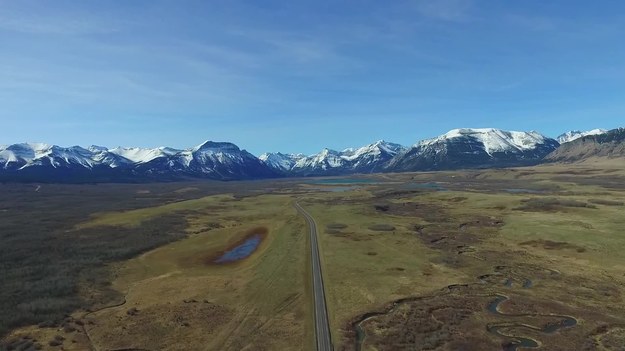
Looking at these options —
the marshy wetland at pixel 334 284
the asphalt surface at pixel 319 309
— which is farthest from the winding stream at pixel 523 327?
the asphalt surface at pixel 319 309

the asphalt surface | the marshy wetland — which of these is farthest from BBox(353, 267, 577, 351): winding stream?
the asphalt surface

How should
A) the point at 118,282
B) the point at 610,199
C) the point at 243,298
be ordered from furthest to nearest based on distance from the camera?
1. the point at 610,199
2. the point at 118,282
3. the point at 243,298

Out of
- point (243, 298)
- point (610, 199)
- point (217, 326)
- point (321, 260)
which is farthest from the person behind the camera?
point (610, 199)

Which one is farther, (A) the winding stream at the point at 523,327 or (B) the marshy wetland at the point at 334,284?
(B) the marshy wetland at the point at 334,284

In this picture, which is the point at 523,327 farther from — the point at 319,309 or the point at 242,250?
the point at 242,250

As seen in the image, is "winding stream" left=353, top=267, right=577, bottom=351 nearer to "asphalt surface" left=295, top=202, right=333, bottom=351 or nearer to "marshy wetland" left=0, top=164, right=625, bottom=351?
"marshy wetland" left=0, top=164, right=625, bottom=351

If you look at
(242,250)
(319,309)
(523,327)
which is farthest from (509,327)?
(242,250)

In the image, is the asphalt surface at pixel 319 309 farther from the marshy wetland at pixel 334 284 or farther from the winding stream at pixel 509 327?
the winding stream at pixel 509 327

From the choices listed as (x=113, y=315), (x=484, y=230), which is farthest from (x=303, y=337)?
(x=484, y=230)

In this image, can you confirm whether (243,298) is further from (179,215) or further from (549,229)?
(179,215)
